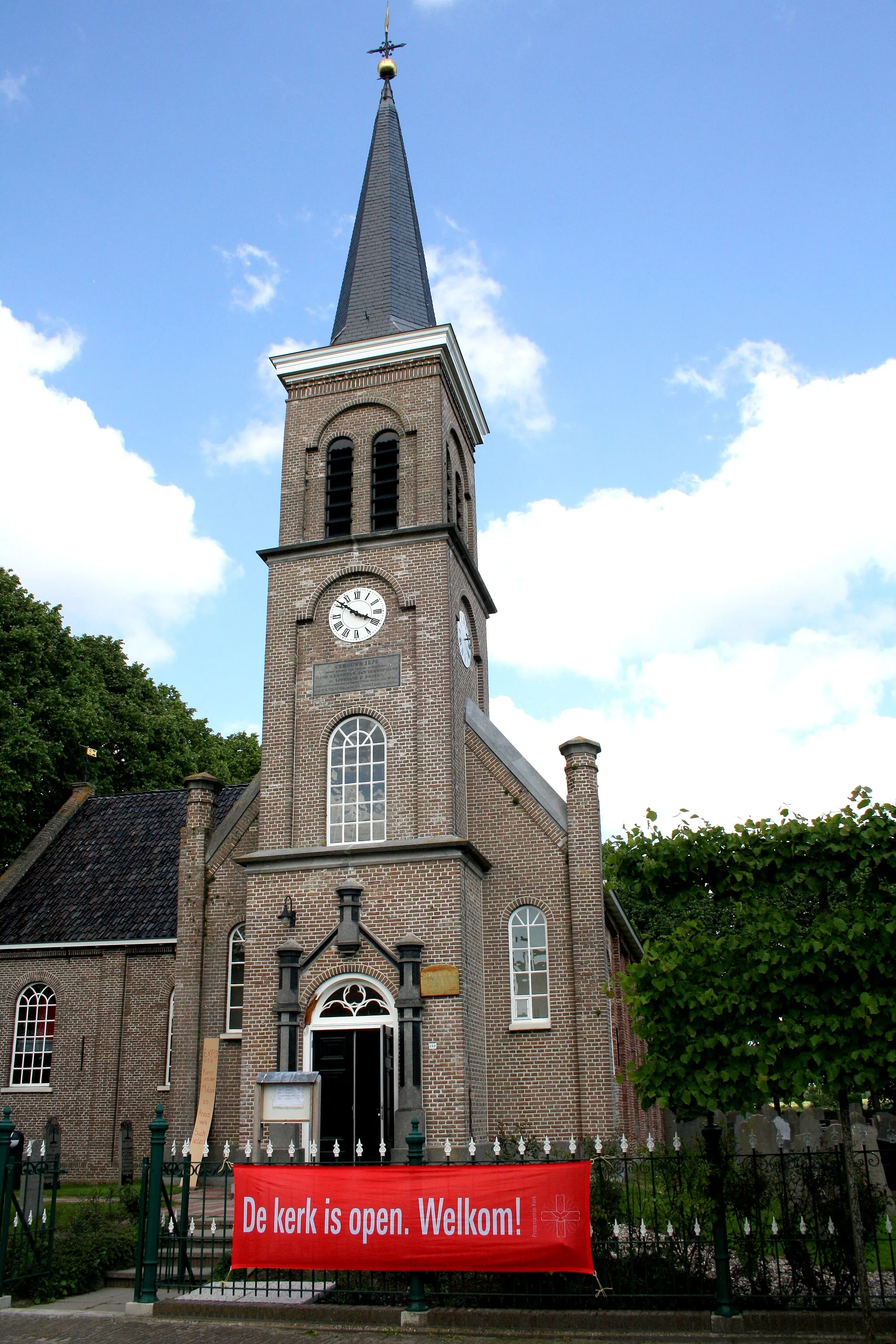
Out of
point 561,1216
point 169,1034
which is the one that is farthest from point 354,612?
point 561,1216

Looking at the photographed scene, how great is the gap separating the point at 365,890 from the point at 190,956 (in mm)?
4313

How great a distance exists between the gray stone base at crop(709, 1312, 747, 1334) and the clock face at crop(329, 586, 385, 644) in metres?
13.6

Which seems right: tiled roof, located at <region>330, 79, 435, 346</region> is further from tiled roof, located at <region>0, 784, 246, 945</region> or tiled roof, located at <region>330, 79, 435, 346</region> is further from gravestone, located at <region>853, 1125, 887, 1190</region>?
gravestone, located at <region>853, 1125, 887, 1190</region>

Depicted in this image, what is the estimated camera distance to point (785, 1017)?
357 inches

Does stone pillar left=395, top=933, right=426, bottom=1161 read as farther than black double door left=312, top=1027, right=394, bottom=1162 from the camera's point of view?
No

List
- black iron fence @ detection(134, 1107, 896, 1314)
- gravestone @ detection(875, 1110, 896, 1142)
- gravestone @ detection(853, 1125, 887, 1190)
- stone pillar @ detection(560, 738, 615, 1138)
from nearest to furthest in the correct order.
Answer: black iron fence @ detection(134, 1107, 896, 1314) → gravestone @ detection(853, 1125, 887, 1190) → stone pillar @ detection(560, 738, 615, 1138) → gravestone @ detection(875, 1110, 896, 1142)

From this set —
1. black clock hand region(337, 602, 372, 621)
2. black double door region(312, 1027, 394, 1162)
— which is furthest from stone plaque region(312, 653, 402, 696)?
black double door region(312, 1027, 394, 1162)

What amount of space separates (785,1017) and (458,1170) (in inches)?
131

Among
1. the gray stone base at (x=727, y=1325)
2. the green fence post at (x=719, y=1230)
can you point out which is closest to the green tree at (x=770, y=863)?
the green fence post at (x=719, y=1230)

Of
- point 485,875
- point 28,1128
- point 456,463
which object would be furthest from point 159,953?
point 456,463

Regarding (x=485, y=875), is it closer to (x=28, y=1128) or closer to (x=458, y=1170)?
(x=458, y=1170)

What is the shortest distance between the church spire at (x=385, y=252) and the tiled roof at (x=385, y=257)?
2cm

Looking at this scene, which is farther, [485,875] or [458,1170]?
[485,875]

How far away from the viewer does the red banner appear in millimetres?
9664
